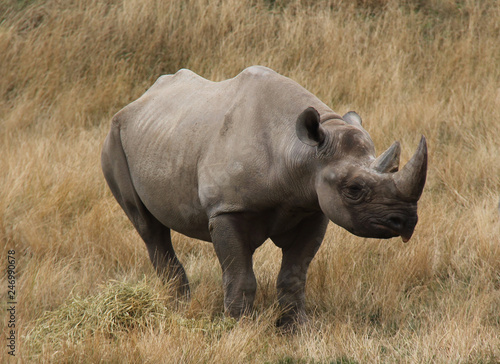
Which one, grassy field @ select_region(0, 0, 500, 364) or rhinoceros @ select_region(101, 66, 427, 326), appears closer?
rhinoceros @ select_region(101, 66, 427, 326)

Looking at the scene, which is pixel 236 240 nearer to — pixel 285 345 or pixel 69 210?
pixel 285 345

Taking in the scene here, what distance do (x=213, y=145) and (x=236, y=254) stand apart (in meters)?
0.69

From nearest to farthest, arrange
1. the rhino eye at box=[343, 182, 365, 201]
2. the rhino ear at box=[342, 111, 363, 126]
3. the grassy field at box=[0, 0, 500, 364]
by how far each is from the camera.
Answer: the rhino eye at box=[343, 182, 365, 201] < the grassy field at box=[0, 0, 500, 364] < the rhino ear at box=[342, 111, 363, 126]

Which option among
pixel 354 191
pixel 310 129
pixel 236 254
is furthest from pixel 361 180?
pixel 236 254

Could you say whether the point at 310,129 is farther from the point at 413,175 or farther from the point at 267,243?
the point at 267,243

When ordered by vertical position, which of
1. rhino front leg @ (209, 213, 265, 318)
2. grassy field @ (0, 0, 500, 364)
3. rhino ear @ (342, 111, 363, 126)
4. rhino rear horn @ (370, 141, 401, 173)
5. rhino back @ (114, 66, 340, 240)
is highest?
rhino rear horn @ (370, 141, 401, 173)

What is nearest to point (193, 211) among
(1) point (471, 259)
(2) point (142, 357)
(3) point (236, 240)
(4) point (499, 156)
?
(3) point (236, 240)

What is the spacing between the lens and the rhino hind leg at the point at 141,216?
5516 mm

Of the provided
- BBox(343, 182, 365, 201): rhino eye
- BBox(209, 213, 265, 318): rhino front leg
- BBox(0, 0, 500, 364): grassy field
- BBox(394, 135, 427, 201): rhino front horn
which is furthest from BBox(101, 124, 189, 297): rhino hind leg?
BBox(394, 135, 427, 201): rhino front horn

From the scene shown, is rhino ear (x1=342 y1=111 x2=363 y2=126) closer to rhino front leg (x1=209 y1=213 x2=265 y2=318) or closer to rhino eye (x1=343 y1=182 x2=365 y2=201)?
rhino eye (x1=343 y1=182 x2=365 y2=201)

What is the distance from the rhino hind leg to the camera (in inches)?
217

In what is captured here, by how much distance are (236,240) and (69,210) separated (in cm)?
288

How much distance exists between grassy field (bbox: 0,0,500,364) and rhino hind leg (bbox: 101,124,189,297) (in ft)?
0.54

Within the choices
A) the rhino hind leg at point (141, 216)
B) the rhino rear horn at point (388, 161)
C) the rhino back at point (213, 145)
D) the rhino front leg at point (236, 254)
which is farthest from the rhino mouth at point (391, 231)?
the rhino hind leg at point (141, 216)
